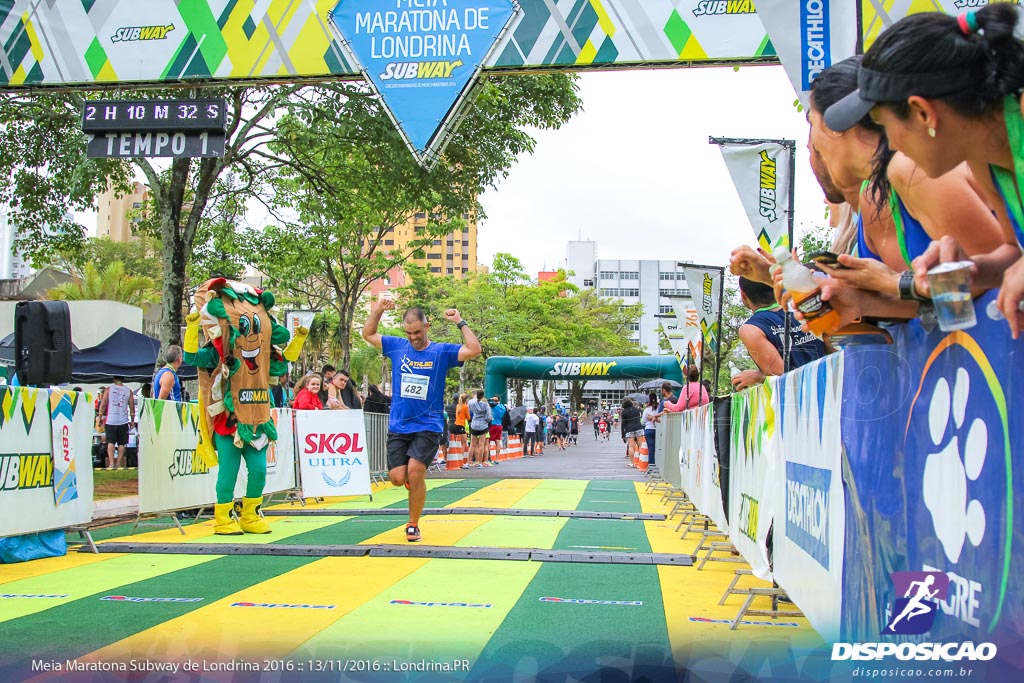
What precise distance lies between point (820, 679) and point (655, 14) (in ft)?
23.3

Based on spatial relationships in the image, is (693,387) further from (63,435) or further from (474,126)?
(63,435)

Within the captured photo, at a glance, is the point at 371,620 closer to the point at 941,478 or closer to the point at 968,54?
the point at 941,478

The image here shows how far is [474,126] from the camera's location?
1485 cm

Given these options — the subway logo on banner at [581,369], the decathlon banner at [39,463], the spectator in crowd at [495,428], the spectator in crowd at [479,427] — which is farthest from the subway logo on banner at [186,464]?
the subway logo on banner at [581,369]

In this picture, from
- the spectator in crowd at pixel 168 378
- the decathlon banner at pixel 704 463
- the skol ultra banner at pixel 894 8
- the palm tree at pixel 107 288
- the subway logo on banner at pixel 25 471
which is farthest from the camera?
the palm tree at pixel 107 288

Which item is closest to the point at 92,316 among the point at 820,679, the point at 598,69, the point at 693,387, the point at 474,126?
the point at 474,126

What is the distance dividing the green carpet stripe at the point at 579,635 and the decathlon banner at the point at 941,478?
918mm

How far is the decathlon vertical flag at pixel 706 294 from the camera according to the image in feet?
37.4

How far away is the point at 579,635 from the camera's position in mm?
4172

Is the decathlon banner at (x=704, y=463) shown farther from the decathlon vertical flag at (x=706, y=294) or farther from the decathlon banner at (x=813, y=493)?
the decathlon banner at (x=813, y=493)

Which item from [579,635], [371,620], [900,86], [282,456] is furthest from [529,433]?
[900,86]

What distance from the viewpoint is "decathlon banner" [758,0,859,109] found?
5.66 meters

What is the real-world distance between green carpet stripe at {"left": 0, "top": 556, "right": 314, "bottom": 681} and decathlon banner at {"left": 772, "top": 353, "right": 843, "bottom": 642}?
2915mm

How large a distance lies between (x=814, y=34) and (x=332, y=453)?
8743mm
